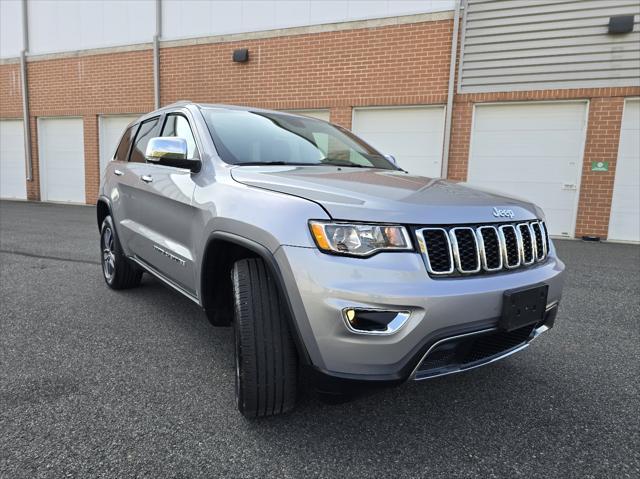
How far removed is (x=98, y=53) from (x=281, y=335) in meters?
13.0

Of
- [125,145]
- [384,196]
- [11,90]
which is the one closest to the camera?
[384,196]

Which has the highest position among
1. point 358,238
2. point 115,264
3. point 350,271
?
point 358,238

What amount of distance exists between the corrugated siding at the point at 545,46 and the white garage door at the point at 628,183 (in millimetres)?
615

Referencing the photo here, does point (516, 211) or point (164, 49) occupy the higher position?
point (164, 49)

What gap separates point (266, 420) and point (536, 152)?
825cm

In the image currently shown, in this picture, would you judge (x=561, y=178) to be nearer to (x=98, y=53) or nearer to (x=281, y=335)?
(x=281, y=335)

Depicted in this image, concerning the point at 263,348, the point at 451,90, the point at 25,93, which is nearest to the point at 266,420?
the point at 263,348

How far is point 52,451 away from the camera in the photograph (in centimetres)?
191

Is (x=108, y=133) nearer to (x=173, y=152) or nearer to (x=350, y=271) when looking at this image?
(x=173, y=152)

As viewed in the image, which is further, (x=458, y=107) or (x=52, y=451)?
(x=458, y=107)

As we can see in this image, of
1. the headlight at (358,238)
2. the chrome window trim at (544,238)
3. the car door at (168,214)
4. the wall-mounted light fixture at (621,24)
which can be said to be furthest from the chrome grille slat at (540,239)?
the wall-mounted light fixture at (621,24)

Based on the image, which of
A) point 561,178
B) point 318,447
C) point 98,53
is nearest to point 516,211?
point 318,447

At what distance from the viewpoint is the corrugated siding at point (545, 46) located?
8070mm

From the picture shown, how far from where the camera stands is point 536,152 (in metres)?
8.71
